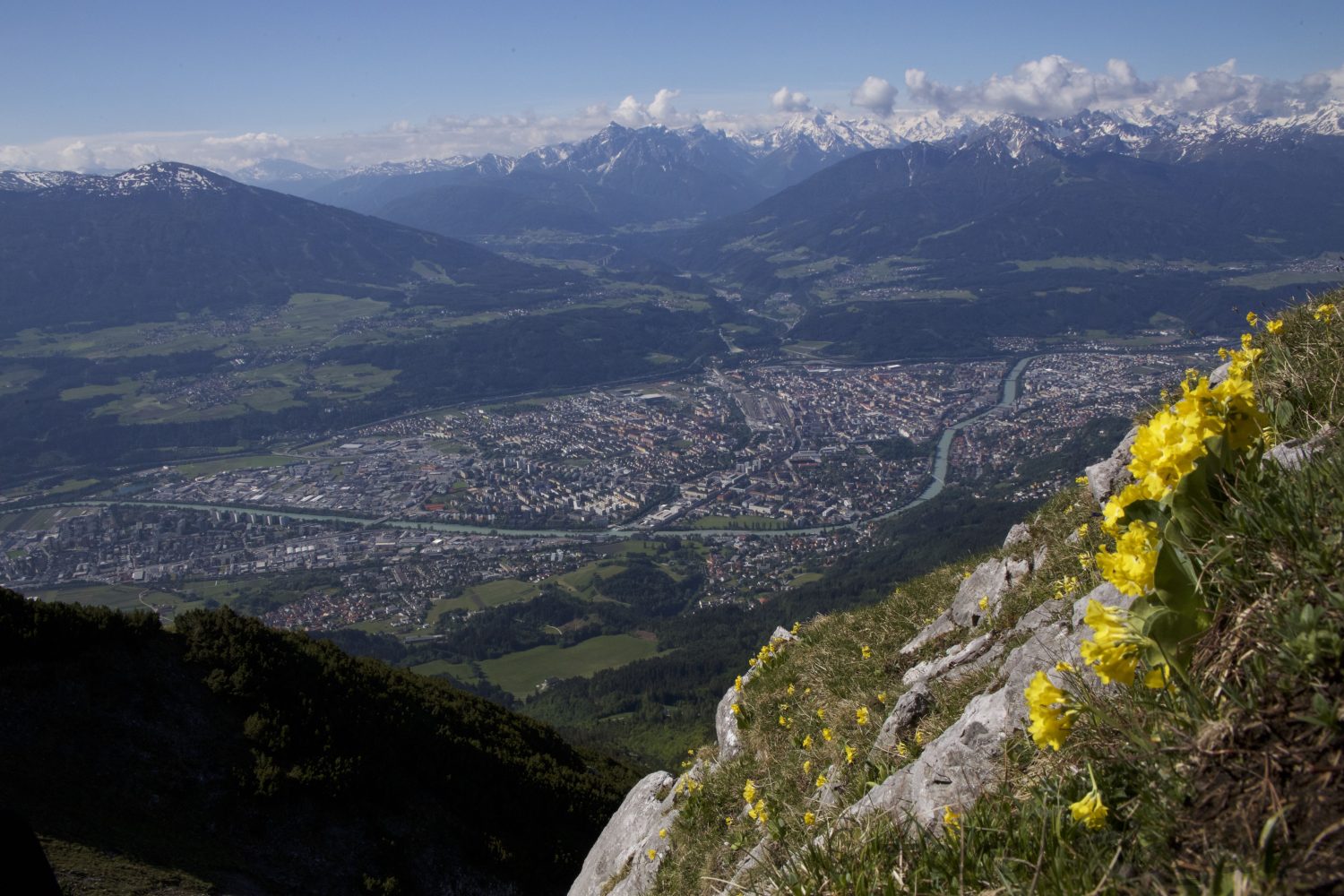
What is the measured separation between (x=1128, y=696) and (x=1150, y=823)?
2.44 ft

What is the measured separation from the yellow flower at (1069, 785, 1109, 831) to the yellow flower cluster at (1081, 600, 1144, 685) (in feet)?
1.55

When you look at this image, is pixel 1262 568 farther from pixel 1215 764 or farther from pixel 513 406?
pixel 513 406

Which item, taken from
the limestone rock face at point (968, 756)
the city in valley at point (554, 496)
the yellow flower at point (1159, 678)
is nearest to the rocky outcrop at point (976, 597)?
the limestone rock face at point (968, 756)

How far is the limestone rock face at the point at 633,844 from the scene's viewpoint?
9.57 meters

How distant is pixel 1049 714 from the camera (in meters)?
3.35

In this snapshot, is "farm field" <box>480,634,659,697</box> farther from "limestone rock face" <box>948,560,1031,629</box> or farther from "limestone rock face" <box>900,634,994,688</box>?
"limestone rock face" <box>900,634,994,688</box>

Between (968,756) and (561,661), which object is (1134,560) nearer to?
(968,756)

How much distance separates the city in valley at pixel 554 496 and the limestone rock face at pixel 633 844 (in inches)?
2889

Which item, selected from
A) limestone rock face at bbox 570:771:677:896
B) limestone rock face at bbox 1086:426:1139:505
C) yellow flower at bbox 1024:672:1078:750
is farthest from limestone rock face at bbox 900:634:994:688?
yellow flower at bbox 1024:672:1078:750

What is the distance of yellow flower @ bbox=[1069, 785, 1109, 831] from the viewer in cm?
300

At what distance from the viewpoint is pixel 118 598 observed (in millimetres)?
86938

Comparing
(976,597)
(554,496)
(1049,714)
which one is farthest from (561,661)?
(1049,714)

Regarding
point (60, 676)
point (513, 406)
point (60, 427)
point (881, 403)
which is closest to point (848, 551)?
point (881, 403)

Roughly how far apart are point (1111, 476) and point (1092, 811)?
682 centimetres
